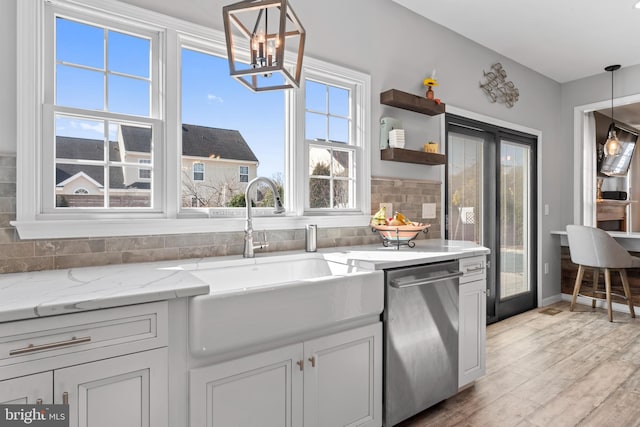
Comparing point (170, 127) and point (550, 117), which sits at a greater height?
point (550, 117)

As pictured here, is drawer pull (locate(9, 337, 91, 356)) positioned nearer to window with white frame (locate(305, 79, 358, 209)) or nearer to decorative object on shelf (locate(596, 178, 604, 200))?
window with white frame (locate(305, 79, 358, 209))

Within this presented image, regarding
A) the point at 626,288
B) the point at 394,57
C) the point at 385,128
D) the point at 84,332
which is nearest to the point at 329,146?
the point at 385,128

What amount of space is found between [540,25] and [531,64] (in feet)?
3.25

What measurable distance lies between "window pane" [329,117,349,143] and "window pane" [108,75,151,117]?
1.22 m

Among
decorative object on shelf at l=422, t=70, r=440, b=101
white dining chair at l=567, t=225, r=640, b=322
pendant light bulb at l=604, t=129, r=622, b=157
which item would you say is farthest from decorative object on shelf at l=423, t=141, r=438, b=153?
→ pendant light bulb at l=604, t=129, r=622, b=157

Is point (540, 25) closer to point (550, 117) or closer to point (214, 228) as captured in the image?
point (550, 117)

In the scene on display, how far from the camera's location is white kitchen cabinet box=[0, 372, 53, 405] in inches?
40.8

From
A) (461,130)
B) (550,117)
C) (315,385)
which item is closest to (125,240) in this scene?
(315,385)

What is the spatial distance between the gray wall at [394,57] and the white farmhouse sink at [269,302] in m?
1.08

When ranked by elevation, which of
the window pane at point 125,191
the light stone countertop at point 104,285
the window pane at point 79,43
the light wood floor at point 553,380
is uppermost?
the window pane at point 79,43

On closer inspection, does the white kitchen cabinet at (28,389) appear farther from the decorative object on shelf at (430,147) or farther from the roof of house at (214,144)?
the decorative object on shelf at (430,147)

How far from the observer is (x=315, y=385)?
1.67m

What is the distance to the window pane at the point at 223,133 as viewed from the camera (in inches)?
82.5

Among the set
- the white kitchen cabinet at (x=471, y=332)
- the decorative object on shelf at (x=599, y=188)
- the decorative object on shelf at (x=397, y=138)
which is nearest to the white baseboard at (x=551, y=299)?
the decorative object on shelf at (x=599, y=188)
